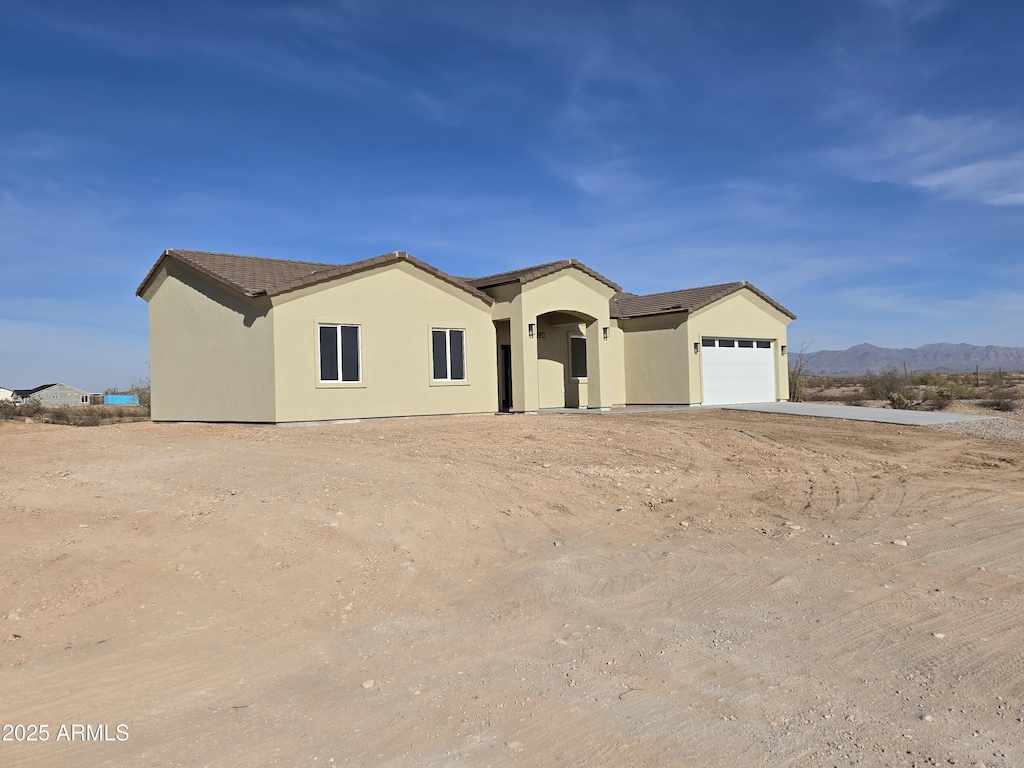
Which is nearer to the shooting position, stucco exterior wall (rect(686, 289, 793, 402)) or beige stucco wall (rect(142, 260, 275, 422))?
beige stucco wall (rect(142, 260, 275, 422))

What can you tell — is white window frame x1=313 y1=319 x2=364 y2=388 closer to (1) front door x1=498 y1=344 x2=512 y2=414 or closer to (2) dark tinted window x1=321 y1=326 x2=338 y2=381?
(2) dark tinted window x1=321 y1=326 x2=338 y2=381

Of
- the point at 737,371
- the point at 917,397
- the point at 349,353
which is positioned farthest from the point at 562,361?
the point at 917,397

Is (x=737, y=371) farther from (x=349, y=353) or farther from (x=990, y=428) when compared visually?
(x=349, y=353)

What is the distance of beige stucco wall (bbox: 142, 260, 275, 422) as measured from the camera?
18.0 metres

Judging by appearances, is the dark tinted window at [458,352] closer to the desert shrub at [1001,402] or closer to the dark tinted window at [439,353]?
the dark tinted window at [439,353]

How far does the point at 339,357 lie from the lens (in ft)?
60.8

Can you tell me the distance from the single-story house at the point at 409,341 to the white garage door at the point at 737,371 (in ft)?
0.22

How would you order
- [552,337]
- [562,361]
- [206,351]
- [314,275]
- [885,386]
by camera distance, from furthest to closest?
[885,386]
[562,361]
[552,337]
[206,351]
[314,275]

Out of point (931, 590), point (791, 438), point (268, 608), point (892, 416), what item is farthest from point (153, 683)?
point (892, 416)

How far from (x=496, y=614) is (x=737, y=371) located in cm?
2228

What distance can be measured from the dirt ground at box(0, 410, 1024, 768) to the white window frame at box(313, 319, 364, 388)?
6110mm

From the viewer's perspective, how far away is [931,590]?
6.62 m

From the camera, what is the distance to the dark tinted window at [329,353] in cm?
1833

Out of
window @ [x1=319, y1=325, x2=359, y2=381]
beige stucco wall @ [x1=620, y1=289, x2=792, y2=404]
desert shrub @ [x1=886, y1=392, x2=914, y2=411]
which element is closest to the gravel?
beige stucco wall @ [x1=620, y1=289, x2=792, y2=404]
